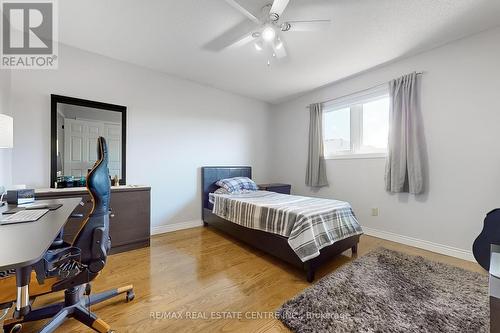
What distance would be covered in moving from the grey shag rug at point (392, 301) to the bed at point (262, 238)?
0.18 m

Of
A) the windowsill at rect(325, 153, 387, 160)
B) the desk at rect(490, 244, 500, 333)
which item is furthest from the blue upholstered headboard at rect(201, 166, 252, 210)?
the desk at rect(490, 244, 500, 333)

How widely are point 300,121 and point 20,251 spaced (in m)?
4.29

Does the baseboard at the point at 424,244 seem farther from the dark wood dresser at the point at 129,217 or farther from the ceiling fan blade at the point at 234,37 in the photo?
the dark wood dresser at the point at 129,217

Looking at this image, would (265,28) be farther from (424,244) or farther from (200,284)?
(424,244)

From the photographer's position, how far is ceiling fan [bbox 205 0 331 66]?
5.71 feet

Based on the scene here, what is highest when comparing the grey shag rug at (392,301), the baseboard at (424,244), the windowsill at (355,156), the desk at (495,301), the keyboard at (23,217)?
the windowsill at (355,156)

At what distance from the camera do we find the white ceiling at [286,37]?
6.32 ft

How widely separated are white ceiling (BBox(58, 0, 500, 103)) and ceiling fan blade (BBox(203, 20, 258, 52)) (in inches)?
3.0

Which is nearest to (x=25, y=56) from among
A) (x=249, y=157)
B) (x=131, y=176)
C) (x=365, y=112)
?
(x=131, y=176)

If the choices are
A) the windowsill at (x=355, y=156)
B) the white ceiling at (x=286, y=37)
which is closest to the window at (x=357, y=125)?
the windowsill at (x=355, y=156)

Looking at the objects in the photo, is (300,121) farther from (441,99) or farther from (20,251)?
(20,251)

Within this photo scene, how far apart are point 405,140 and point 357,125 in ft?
2.64

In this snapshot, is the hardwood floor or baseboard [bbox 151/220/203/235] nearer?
the hardwood floor

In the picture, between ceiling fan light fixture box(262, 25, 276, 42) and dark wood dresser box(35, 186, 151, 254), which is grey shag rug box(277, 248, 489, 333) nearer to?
dark wood dresser box(35, 186, 151, 254)
